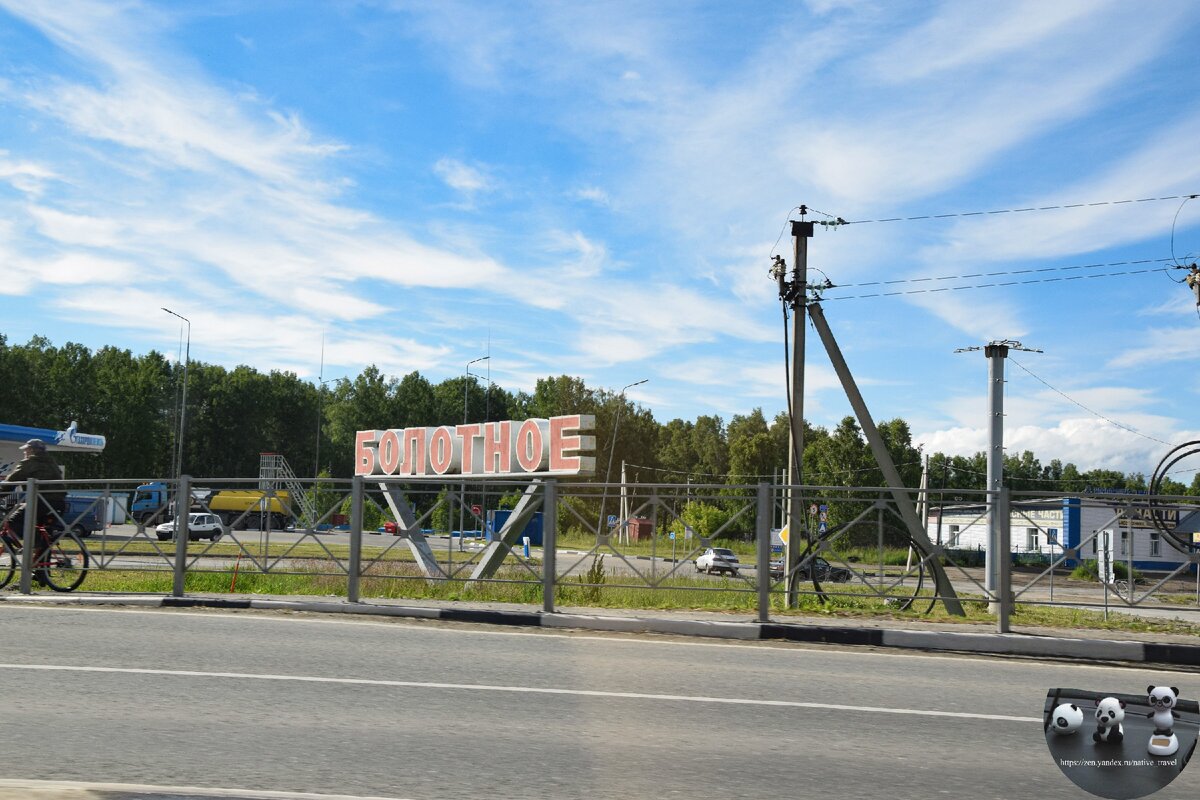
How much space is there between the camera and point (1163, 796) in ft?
17.0

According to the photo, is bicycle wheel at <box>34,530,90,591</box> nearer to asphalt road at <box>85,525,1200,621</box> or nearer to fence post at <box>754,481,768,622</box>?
asphalt road at <box>85,525,1200,621</box>

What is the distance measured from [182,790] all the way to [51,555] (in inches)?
444

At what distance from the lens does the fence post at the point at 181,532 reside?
45.1 ft

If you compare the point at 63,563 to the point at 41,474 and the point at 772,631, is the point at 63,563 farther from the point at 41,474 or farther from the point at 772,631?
the point at 772,631

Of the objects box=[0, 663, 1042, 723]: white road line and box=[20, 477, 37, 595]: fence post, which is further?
box=[20, 477, 37, 595]: fence post

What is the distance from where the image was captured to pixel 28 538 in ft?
46.7

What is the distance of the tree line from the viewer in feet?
293

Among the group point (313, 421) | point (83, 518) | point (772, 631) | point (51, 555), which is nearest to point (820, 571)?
point (772, 631)

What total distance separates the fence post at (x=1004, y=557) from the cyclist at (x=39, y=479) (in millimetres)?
12702

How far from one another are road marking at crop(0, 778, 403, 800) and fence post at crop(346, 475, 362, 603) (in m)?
8.55

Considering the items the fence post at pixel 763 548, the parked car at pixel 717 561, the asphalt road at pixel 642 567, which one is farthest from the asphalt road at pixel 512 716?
the parked car at pixel 717 561

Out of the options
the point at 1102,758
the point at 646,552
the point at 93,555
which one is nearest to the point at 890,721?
the point at 1102,758

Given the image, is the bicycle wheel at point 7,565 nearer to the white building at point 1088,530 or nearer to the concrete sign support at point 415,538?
the concrete sign support at point 415,538

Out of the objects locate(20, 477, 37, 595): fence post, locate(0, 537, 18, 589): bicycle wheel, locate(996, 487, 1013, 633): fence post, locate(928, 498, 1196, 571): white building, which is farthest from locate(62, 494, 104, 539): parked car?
locate(996, 487, 1013, 633): fence post
